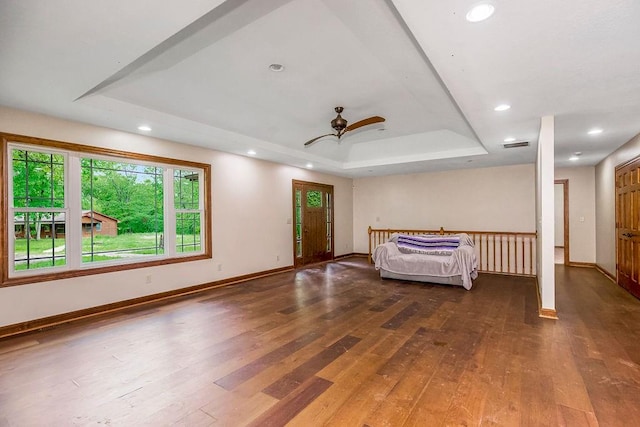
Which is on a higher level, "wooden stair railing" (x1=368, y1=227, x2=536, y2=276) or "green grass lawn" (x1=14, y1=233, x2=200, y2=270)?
"green grass lawn" (x1=14, y1=233, x2=200, y2=270)

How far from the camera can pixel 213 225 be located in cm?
547

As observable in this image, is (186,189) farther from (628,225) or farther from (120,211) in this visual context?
(628,225)

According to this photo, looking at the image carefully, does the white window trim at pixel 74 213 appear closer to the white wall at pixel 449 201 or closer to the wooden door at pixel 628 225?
the white wall at pixel 449 201

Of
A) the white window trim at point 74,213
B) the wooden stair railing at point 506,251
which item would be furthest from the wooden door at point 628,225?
the white window trim at point 74,213

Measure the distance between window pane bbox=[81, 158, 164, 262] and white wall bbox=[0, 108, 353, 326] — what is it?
299 mm

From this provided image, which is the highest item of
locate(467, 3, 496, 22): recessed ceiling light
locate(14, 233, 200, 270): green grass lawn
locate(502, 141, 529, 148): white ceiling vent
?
locate(467, 3, 496, 22): recessed ceiling light


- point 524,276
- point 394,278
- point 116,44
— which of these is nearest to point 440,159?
point 394,278

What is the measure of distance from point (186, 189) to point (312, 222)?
3.41 meters

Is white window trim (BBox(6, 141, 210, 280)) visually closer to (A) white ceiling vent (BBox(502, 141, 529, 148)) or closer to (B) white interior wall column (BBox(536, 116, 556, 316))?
(B) white interior wall column (BBox(536, 116, 556, 316))

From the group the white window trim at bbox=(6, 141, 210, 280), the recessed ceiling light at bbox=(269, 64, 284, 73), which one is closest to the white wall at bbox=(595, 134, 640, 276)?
the recessed ceiling light at bbox=(269, 64, 284, 73)

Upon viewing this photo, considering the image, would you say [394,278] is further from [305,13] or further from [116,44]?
[116,44]

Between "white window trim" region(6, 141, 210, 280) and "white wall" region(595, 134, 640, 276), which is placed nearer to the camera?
"white window trim" region(6, 141, 210, 280)

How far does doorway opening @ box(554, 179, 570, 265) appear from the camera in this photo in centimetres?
723

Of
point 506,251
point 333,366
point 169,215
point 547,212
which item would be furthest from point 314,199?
point 333,366
